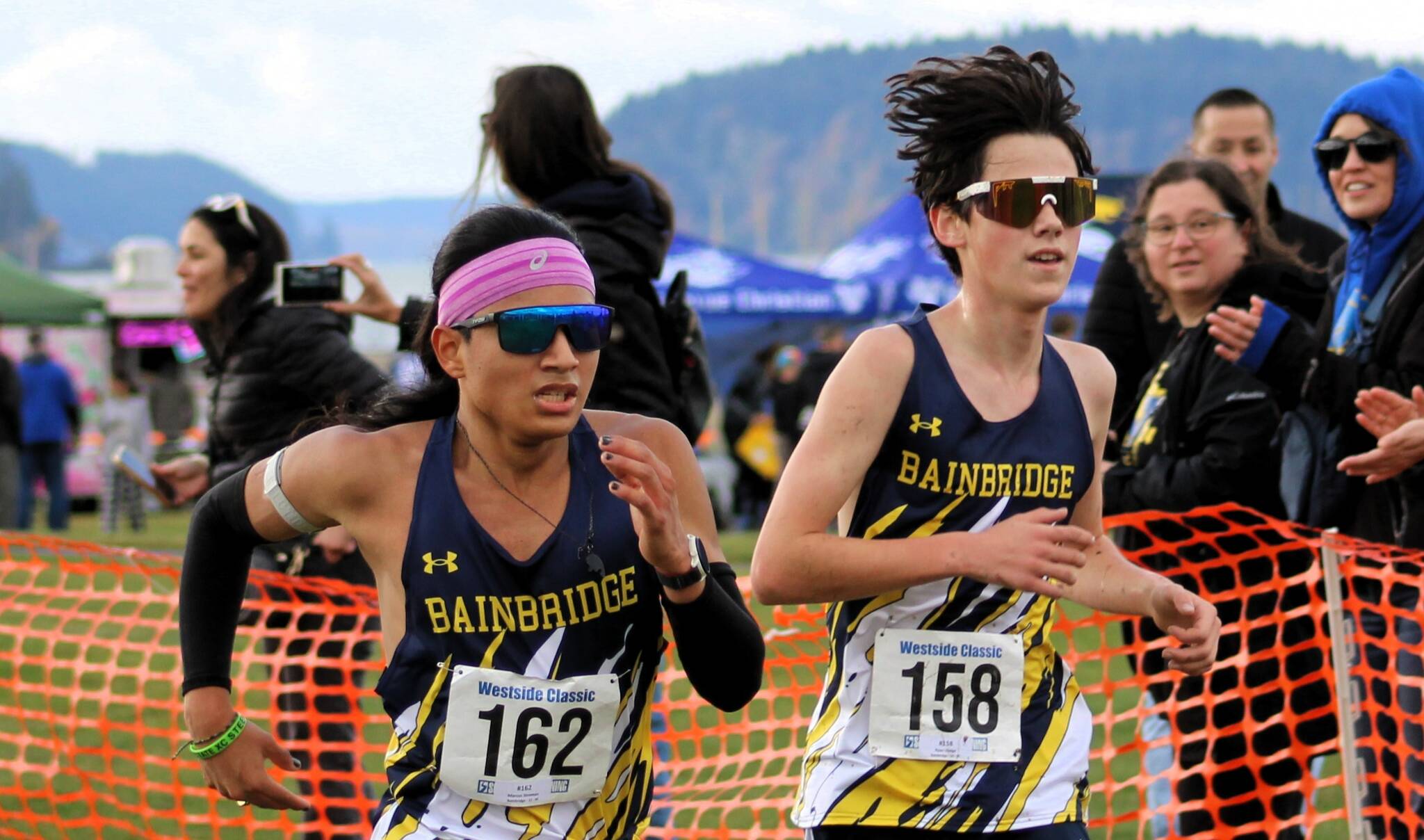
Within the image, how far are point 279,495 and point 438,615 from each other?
39 centimetres

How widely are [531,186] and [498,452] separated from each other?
5.63 feet

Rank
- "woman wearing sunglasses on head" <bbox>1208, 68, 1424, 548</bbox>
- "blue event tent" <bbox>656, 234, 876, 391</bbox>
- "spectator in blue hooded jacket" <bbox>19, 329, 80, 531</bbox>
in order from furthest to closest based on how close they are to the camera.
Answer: "blue event tent" <bbox>656, 234, 876, 391</bbox> → "spectator in blue hooded jacket" <bbox>19, 329, 80, 531</bbox> → "woman wearing sunglasses on head" <bbox>1208, 68, 1424, 548</bbox>

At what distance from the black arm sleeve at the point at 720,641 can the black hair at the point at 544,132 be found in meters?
1.91

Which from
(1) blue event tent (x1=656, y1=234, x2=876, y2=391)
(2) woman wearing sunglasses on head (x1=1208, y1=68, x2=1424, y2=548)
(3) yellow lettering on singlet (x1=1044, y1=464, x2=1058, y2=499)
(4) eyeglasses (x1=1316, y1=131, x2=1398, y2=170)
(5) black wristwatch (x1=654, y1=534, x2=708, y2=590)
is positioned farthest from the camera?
(1) blue event tent (x1=656, y1=234, x2=876, y2=391)

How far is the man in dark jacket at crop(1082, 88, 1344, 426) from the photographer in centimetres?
495

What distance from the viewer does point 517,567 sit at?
2.73m

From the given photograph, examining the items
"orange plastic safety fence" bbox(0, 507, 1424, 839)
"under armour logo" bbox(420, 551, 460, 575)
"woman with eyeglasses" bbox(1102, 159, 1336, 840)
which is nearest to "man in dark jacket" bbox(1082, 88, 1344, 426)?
"woman with eyeglasses" bbox(1102, 159, 1336, 840)

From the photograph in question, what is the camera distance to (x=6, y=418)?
653 inches

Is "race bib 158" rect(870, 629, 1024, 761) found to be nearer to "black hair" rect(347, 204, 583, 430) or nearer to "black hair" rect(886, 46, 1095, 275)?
"black hair" rect(886, 46, 1095, 275)

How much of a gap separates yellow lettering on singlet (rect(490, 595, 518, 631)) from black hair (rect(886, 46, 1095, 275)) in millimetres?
1050

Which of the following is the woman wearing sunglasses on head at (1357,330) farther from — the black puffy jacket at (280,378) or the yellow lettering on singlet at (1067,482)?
the black puffy jacket at (280,378)

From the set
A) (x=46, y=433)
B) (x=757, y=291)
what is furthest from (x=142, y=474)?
(x=757, y=291)

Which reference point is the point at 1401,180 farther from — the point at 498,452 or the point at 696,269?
the point at 696,269

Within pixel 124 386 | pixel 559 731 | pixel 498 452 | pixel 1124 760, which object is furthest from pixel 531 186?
pixel 124 386
